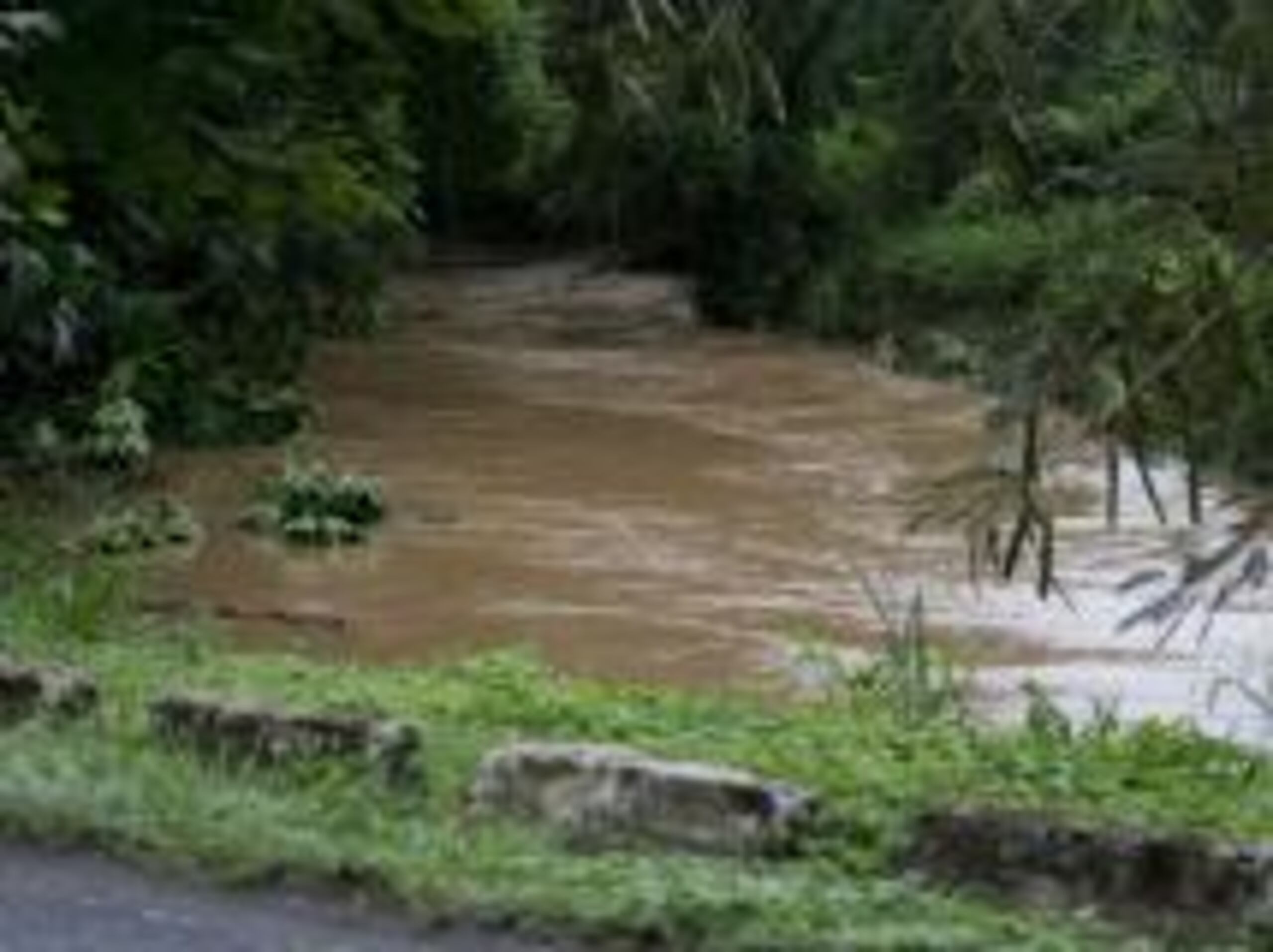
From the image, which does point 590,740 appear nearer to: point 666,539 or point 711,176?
point 666,539

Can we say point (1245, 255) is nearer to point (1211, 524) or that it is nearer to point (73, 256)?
point (1211, 524)

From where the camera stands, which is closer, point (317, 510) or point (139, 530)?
point (139, 530)

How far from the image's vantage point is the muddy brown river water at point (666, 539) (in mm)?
16031

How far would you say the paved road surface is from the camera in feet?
19.3

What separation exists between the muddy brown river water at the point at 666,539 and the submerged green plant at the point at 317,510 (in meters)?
0.20

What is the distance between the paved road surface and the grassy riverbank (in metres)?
0.11

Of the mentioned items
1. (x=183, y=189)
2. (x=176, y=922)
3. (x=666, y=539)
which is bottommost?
(x=666, y=539)

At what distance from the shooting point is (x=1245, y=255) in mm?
5379

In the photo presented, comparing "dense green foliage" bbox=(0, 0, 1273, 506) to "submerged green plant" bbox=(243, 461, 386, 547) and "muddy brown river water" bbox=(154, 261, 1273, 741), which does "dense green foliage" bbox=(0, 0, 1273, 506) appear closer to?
"muddy brown river water" bbox=(154, 261, 1273, 741)

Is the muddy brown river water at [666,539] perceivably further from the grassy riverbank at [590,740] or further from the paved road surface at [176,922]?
the paved road surface at [176,922]

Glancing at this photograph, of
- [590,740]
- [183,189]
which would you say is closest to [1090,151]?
[590,740]

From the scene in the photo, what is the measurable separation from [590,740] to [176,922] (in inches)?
130

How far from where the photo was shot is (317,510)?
64.9 feet

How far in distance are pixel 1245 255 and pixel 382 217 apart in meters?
12.2
